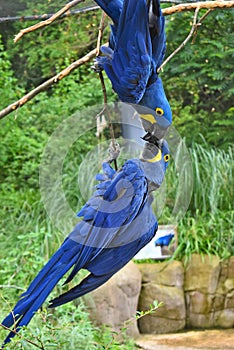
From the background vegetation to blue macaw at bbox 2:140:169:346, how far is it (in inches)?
65.3

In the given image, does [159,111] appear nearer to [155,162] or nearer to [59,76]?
[155,162]

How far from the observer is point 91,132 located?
3.30m

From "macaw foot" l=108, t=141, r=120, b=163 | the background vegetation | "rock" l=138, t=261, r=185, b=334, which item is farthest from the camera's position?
"rock" l=138, t=261, r=185, b=334

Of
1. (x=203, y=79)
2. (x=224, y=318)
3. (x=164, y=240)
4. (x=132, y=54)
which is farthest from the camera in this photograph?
(x=203, y=79)

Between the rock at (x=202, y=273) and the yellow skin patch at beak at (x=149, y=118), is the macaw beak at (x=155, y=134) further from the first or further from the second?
the rock at (x=202, y=273)

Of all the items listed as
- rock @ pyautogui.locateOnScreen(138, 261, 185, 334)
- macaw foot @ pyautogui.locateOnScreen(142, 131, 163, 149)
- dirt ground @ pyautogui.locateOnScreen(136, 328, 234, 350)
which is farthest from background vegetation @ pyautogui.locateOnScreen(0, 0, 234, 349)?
macaw foot @ pyautogui.locateOnScreen(142, 131, 163, 149)

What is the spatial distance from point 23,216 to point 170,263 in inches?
33.2

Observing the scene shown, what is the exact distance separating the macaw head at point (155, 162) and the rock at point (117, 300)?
1870mm

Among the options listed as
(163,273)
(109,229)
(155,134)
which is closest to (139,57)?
(155,134)

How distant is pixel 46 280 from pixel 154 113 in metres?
0.31

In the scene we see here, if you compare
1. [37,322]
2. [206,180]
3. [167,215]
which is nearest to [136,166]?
[37,322]

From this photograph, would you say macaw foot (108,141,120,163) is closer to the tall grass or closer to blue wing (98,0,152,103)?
blue wing (98,0,152,103)

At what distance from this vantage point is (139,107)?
2.91 ft

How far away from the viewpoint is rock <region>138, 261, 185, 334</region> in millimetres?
3068
